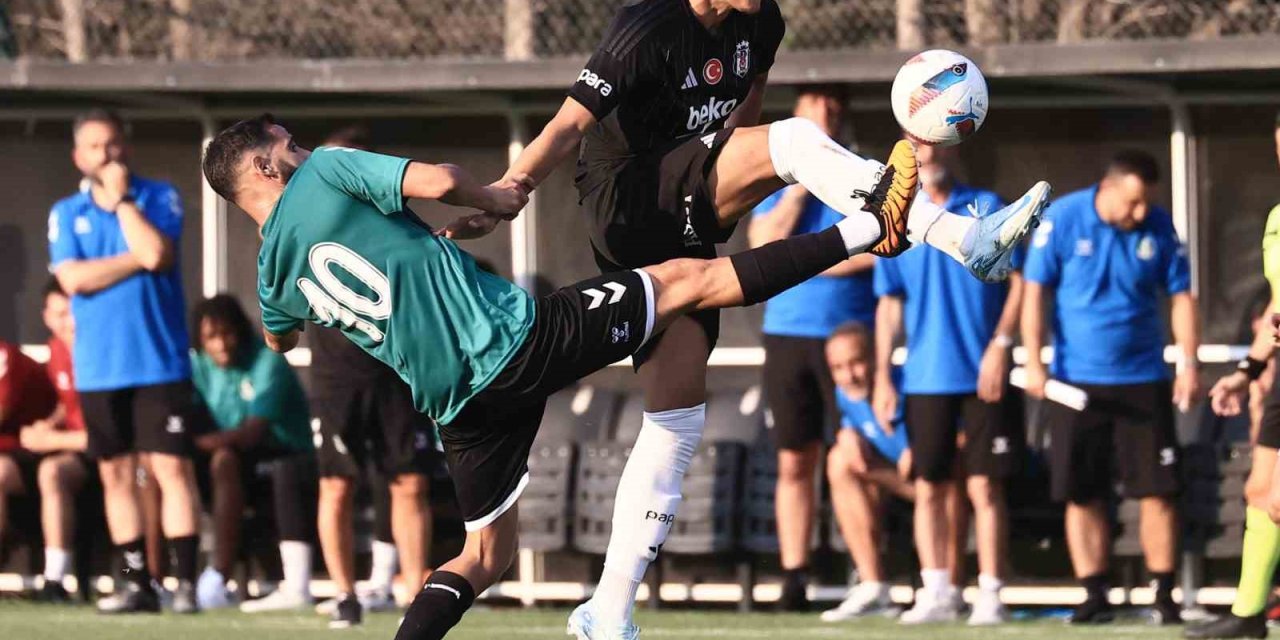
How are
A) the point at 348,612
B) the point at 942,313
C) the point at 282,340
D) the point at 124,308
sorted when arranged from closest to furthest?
the point at 282,340 < the point at 348,612 < the point at 942,313 < the point at 124,308

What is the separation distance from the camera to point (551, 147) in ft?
21.3

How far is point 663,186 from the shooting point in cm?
667

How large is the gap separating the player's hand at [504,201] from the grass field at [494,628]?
352 centimetres

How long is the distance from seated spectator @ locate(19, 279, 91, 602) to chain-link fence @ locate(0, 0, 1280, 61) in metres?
2.53

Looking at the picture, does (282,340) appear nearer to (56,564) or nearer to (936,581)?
(936,581)

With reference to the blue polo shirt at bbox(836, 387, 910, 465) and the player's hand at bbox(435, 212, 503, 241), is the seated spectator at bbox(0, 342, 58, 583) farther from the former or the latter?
the player's hand at bbox(435, 212, 503, 241)

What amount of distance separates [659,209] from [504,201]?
2.26 feet

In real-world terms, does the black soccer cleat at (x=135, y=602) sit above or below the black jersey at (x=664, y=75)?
below

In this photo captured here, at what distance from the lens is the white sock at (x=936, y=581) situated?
10.4m

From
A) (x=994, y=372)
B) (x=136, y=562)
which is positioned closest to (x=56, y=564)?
(x=136, y=562)

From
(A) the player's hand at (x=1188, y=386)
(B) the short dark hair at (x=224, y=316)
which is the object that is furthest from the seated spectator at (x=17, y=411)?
(A) the player's hand at (x=1188, y=386)

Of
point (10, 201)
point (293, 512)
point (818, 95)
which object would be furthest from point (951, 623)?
point (10, 201)

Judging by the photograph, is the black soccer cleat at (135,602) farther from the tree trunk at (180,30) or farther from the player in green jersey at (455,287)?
the tree trunk at (180,30)

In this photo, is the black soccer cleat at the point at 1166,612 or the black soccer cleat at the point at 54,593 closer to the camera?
the black soccer cleat at the point at 1166,612
